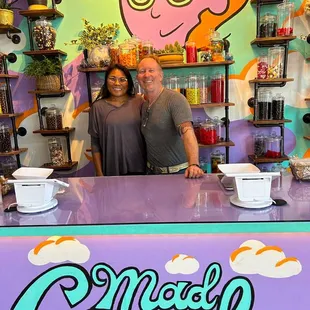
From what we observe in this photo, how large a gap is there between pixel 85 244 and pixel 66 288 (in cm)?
18

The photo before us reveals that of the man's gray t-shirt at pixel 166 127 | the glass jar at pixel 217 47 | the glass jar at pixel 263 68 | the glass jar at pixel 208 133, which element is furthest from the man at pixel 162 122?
the glass jar at pixel 263 68

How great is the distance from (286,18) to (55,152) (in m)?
2.29

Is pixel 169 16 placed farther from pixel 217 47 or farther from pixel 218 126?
pixel 218 126

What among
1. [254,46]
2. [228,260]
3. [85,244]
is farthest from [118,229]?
[254,46]

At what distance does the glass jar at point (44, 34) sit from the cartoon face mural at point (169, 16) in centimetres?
64

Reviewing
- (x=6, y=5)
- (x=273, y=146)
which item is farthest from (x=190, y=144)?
(x=6, y=5)

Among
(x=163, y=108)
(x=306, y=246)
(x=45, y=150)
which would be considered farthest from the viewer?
(x=45, y=150)

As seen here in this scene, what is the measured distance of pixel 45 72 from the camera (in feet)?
9.29

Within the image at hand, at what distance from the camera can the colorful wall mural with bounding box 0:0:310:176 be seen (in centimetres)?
289

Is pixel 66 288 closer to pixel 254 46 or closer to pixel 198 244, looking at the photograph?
pixel 198 244

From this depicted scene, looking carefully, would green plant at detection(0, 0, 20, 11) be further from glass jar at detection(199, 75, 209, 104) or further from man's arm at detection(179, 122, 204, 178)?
man's arm at detection(179, 122, 204, 178)

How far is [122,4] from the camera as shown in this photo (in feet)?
9.57

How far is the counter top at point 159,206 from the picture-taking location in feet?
3.86

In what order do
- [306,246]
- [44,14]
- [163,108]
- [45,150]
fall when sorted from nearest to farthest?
[306,246] → [163,108] → [44,14] → [45,150]
